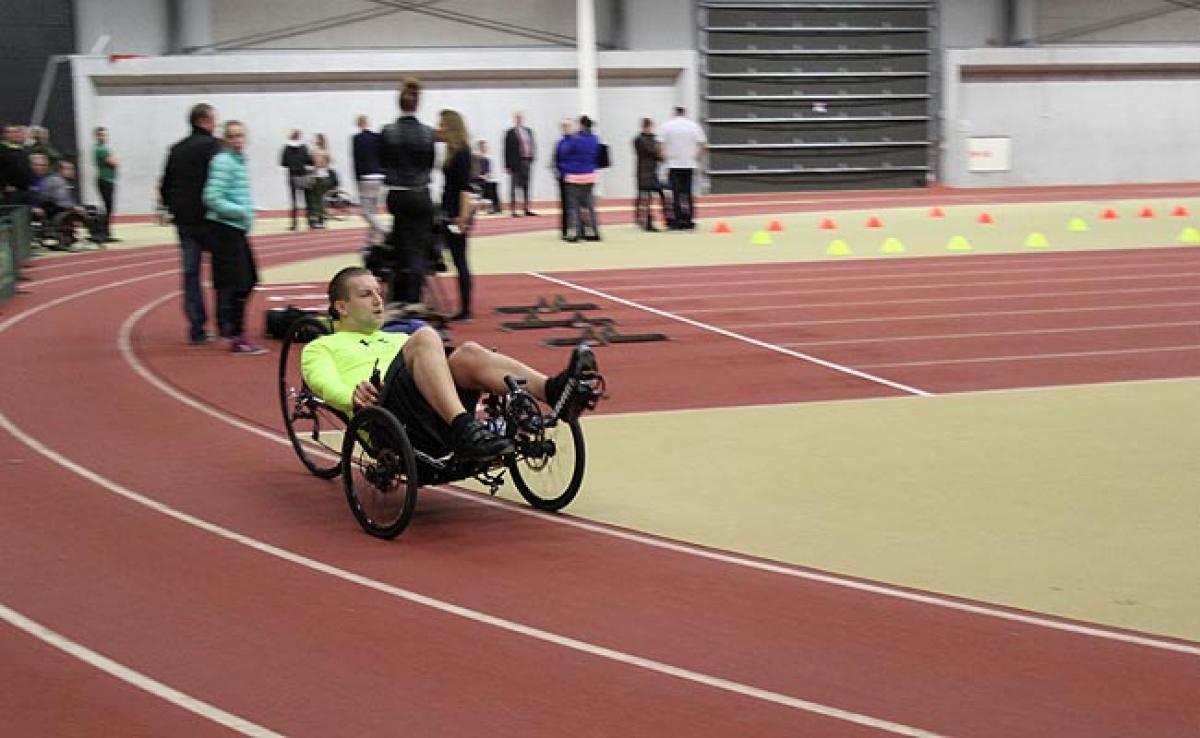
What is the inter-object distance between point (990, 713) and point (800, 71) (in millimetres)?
40934

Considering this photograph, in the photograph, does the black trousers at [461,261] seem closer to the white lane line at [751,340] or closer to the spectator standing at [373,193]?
the spectator standing at [373,193]

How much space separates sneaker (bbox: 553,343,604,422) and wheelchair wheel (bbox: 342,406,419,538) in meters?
0.72

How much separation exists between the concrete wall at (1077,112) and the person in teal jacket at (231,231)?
3459cm

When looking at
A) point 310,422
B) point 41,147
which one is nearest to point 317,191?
point 41,147

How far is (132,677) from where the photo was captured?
554 cm

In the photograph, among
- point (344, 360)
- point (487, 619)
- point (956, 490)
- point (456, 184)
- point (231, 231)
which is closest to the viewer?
point (487, 619)

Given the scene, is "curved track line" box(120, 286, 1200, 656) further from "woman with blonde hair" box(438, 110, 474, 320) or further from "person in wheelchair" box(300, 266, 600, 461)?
"woman with blonde hair" box(438, 110, 474, 320)

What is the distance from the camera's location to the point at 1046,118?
→ 46562 millimetres

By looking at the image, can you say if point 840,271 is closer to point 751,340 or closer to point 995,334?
point 995,334

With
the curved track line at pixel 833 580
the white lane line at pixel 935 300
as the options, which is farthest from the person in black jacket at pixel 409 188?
the curved track line at pixel 833 580

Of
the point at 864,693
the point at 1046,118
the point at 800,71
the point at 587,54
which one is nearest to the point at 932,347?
the point at 864,693

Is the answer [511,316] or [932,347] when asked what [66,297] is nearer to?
[511,316]

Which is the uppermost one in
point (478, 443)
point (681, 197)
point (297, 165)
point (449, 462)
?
point (297, 165)

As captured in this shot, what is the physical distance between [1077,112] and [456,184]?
35.5 metres
